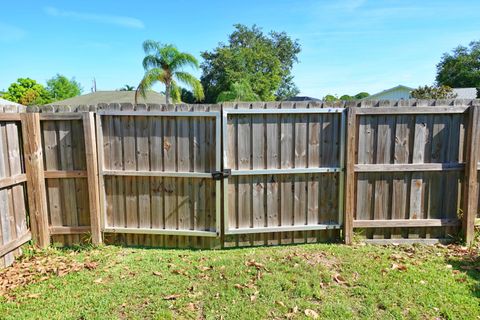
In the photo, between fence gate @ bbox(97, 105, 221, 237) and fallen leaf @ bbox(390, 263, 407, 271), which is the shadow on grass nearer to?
fallen leaf @ bbox(390, 263, 407, 271)

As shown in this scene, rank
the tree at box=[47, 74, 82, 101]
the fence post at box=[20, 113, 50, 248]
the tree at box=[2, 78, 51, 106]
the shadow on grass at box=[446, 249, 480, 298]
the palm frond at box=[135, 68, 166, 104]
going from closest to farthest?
the shadow on grass at box=[446, 249, 480, 298] < the fence post at box=[20, 113, 50, 248] < the palm frond at box=[135, 68, 166, 104] < the tree at box=[2, 78, 51, 106] < the tree at box=[47, 74, 82, 101]

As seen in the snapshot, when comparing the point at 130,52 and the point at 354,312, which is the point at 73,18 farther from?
the point at 354,312

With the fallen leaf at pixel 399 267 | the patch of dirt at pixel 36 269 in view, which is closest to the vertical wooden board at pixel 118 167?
the patch of dirt at pixel 36 269

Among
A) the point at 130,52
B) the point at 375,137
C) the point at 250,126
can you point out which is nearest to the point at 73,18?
the point at 130,52

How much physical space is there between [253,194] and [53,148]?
8.77 feet

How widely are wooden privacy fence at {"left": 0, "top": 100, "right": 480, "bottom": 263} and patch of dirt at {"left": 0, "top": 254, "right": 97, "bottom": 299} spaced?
360mm

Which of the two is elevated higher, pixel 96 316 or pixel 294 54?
pixel 294 54

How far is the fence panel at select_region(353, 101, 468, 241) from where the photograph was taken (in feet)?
12.6

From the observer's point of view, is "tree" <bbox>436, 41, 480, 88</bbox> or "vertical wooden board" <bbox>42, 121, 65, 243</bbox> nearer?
"vertical wooden board" <bbox>42, 121, 65, 243</bbox>

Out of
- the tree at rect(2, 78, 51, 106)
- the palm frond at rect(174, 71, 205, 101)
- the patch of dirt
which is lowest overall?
the patch of dirt

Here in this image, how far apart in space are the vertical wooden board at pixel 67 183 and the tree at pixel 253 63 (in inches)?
911

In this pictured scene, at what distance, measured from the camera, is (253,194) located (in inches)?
153

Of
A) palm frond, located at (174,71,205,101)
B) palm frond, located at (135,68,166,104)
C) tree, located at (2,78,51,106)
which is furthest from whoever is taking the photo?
tree, located at (2,78,51,106)

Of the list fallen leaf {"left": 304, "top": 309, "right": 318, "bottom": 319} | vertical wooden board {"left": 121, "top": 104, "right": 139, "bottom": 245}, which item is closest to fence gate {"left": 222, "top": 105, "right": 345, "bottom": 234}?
vertical wooden board {"left": 121, "top": 104, "right": 139, "bottom": 245}
